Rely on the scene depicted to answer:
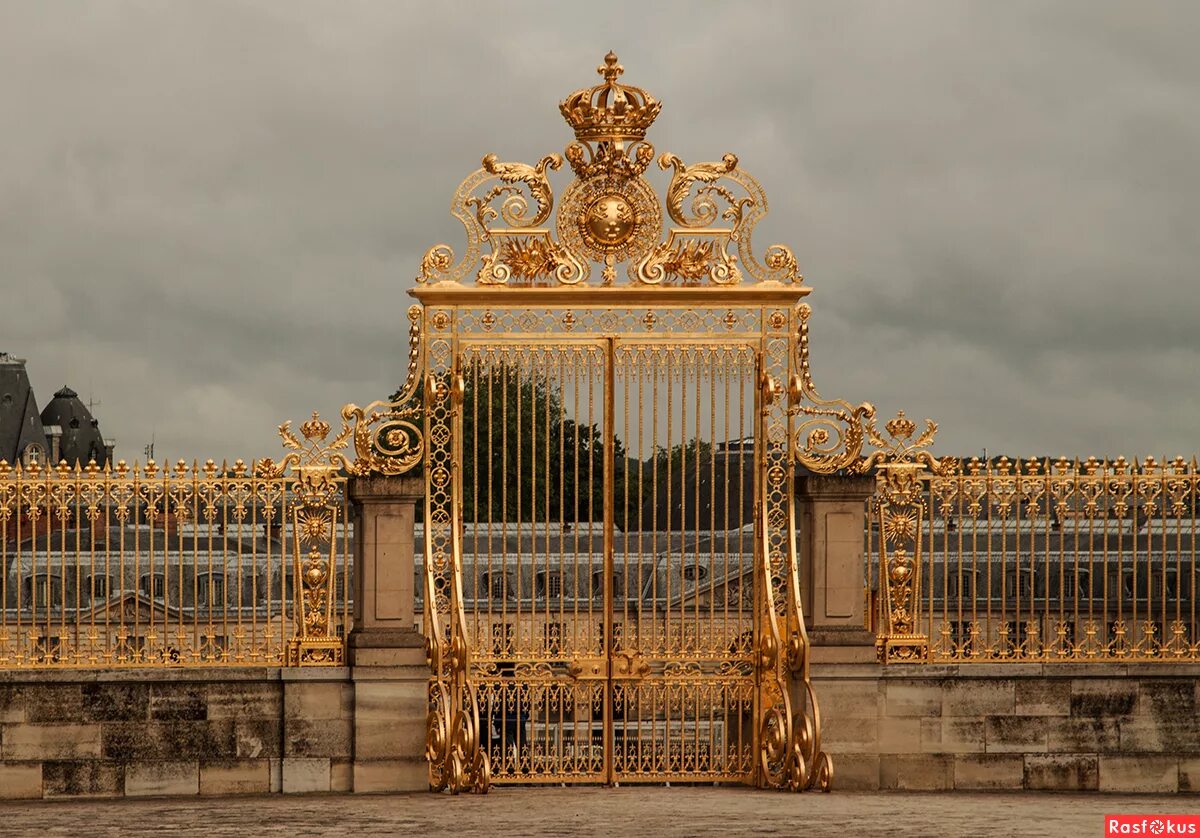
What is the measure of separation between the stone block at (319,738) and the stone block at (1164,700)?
6.63m

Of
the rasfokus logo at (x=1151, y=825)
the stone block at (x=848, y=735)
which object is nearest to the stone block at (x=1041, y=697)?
the stone block at (x=848, y=735)

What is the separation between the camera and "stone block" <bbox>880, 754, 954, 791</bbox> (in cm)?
1797

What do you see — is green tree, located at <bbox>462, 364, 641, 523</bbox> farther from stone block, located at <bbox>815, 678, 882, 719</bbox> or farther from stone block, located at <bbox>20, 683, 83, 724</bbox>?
stone block, located at <bbox>20, 683, 83, 724</bbox>

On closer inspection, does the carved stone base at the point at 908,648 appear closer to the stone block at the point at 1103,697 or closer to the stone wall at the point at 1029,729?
the stone wall at the point at 1029,729

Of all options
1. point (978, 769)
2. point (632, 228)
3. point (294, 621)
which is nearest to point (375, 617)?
point (294, 621)

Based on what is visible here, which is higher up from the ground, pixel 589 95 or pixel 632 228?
pixel 589 95

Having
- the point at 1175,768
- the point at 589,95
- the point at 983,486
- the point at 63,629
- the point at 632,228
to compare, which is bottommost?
the point at 1175,768

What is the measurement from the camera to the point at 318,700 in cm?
1755

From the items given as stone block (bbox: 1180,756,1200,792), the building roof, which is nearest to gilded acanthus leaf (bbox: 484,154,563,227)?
stone block (bbox: 1180,756,1200,792)

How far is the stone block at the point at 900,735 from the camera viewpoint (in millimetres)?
17969

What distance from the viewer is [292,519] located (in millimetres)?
17797

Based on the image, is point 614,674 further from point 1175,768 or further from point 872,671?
point 1175,768

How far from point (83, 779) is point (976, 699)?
7364 millimetres

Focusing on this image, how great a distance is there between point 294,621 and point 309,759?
1.21 m
